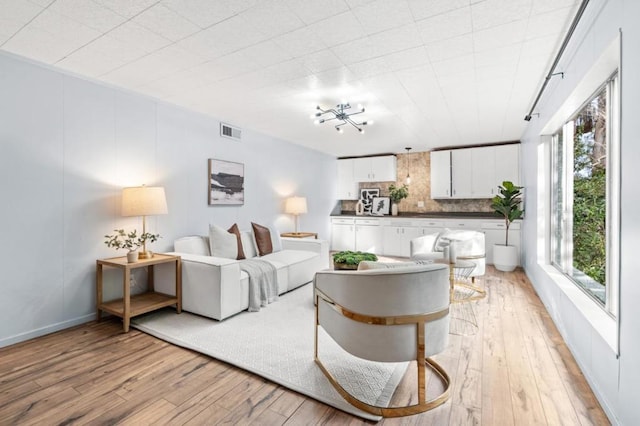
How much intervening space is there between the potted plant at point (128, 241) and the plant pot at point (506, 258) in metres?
5.29

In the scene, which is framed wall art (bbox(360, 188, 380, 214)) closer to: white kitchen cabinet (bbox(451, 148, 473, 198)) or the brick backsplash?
the brick backsplash

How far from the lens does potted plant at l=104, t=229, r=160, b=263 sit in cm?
301

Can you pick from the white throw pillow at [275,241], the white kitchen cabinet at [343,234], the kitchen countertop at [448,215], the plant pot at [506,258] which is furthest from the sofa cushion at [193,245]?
the plant pot at [506,258]

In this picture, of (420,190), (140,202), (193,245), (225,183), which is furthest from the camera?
(420,190)

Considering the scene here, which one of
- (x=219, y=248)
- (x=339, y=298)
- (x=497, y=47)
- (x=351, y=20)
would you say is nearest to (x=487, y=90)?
(x=497, y=47)

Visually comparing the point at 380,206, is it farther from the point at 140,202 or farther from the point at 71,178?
the point at 71,178

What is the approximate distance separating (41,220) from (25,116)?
894 mm

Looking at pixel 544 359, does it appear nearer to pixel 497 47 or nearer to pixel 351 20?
pixel 497 47

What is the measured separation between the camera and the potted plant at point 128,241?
119 inches

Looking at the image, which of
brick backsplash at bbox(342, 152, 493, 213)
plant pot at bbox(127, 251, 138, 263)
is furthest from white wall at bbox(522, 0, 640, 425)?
brick backsplash at bbox(342, 152, 493, 213)

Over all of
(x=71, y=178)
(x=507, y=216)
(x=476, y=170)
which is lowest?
(x=507, y=216)

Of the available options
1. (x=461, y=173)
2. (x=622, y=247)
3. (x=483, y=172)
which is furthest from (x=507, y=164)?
(x=622, y=247)

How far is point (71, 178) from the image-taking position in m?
2.90

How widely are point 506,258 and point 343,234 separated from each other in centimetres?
343
